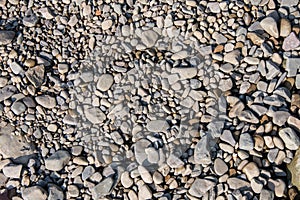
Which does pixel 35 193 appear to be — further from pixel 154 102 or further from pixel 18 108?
pixel 154 102

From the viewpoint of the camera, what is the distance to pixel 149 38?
327cm

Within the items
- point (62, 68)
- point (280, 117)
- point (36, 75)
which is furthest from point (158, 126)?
point (36, 75)

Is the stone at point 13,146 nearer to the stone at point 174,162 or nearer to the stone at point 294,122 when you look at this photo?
the stone at point 174,162

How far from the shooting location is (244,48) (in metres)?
3.07

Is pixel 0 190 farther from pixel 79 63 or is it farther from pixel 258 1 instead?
pixel 258 1

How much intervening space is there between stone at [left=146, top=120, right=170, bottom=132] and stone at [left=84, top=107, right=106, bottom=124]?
1.08ft

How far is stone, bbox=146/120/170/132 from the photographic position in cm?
296

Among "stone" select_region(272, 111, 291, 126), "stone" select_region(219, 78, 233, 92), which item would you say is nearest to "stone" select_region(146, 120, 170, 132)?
"stone" select_region(219, 78, 233, 92)

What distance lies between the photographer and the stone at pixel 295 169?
8.88 feet

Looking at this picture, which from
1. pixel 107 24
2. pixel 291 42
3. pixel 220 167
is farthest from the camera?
pixel 107 24

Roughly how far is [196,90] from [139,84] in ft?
1.29

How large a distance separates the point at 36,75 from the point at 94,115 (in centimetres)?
57

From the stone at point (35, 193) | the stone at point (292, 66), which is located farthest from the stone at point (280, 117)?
the stone at point (35, 193)

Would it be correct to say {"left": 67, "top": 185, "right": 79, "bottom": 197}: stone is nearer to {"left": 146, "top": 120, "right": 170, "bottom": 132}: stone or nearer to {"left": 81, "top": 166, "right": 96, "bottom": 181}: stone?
{"left": 81, "top": 166, "right": 96, "bottom": 181}: stone
